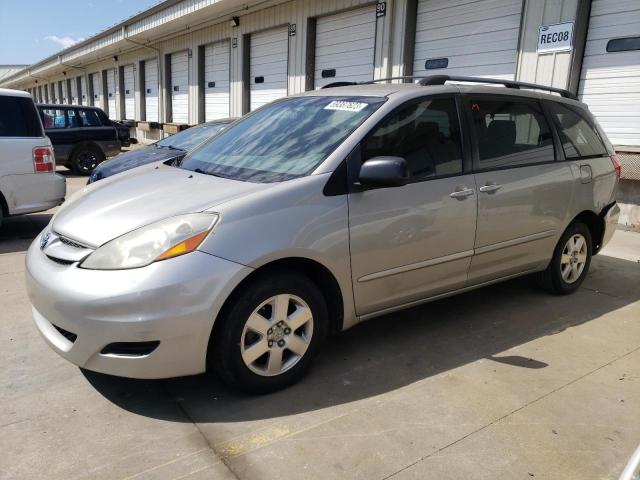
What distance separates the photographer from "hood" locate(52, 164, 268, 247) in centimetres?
272

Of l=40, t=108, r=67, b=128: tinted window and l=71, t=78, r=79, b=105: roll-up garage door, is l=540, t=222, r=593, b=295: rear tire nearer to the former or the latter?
l=40, t=108, r=67, b=128: tinted window

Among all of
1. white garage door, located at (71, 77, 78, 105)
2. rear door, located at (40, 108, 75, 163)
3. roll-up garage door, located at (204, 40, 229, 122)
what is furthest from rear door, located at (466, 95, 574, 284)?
white garage door, located at (71, 77, 78, 105)

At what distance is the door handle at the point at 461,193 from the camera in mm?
3453

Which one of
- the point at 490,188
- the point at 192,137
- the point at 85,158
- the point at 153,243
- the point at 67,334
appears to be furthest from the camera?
the point at 85,158

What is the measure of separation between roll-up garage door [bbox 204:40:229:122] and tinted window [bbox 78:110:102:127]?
3.98 metres

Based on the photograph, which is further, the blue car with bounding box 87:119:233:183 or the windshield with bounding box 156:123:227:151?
the windshield with bounding box 156:123:227:151

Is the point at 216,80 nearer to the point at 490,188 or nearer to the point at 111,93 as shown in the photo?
the point at 111,93

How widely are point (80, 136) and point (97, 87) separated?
18.3 meters

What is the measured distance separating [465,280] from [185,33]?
54.4 ft

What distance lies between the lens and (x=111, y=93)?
26969mm

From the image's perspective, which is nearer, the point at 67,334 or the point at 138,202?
the point at 67,334

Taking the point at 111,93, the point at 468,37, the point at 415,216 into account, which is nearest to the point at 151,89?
the point at 111,93

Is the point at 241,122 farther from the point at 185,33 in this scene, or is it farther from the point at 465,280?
the point at 185,33

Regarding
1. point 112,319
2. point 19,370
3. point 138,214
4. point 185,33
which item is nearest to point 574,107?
point 138,214
